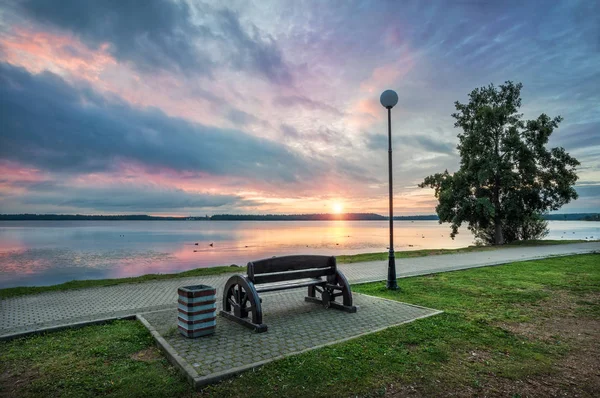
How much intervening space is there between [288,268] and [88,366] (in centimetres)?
358

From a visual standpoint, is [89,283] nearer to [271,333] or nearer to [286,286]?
[286,286]

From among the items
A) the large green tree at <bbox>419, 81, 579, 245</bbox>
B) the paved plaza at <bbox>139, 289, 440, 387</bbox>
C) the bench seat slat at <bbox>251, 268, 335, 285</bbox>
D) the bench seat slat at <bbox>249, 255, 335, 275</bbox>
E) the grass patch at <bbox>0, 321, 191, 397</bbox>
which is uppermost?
the large green tree at <bbox>419, 81, 579, 245</bbox>

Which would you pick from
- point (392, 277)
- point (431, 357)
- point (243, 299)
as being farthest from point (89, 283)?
point (431, 357)

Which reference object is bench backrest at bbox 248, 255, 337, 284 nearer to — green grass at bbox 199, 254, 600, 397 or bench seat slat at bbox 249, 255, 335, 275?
bench seat slat at bbox 249, 255, 335, 275

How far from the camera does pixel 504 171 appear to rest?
24.5 meters

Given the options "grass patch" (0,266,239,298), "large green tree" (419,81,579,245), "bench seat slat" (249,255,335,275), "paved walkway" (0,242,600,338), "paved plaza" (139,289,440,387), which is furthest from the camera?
"large green tree" (419,81,579,245)

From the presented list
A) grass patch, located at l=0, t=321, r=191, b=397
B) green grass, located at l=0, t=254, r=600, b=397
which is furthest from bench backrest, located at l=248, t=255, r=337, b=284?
grass patch, located at l=0, t=321, r=191, b=397

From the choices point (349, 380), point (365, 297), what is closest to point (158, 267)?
point (365, 297)

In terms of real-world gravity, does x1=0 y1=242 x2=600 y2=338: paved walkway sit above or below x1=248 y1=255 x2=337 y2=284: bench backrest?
below

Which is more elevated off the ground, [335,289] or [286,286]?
[286,286]

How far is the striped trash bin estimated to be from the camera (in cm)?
557

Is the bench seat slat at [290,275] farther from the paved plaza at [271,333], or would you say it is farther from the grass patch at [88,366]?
the grass patch at [88,366]

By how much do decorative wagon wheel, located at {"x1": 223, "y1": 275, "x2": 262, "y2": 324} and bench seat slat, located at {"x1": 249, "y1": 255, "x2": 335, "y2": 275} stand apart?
1.22 ft

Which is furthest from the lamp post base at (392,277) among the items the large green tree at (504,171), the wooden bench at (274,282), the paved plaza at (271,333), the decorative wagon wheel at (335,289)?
the large green tree at (504,171)
